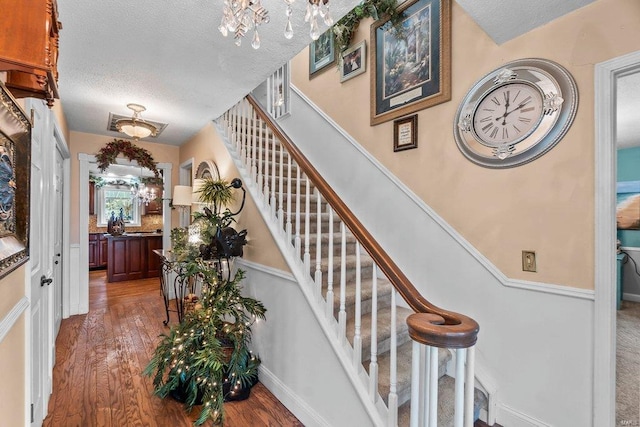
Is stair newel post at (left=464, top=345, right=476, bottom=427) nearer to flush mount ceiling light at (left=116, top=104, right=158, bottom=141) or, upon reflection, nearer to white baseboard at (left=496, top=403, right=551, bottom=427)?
→ white baseboard at (left=496, top=403, right=551, bottom=427)

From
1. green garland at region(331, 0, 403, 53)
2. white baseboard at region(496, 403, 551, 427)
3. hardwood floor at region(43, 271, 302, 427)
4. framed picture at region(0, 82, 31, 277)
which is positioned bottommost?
hardwood floor at region(43, 271, 302, 427)

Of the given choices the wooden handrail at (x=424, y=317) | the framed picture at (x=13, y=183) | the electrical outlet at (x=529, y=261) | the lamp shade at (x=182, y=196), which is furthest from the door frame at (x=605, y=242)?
the lamp shade at (x=182, y=196)

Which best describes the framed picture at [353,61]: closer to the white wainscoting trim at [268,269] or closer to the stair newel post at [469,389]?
the white wainscoting trim at [268,269]

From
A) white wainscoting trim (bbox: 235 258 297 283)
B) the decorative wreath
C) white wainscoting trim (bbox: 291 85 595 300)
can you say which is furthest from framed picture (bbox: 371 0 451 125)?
the decorative wreath

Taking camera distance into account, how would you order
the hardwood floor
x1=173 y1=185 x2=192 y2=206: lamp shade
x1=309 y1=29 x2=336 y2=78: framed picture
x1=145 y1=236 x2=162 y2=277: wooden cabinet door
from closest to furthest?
the hardwood floor
x1=309 y1=29 x2=336 y2=78: framed picture
x1=173 y1=185 x2=192 y2=206: lamp shade
x1=145 y1=236 x2=162 y2=277: wooden cabinet door

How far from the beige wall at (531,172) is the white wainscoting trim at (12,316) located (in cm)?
236

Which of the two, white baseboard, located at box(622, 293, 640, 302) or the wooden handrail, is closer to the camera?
the wooden handrail

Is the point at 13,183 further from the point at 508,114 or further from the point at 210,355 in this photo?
the point at 508,114

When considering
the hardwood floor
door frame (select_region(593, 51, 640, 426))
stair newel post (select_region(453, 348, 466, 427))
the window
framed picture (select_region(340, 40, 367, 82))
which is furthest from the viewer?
the window

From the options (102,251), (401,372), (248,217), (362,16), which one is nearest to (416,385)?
(401,372)

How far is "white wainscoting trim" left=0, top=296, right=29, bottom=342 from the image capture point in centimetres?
107

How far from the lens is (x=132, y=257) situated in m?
5.86

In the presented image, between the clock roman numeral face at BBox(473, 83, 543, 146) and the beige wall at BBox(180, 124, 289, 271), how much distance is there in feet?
5.41

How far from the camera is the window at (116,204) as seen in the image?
25.0ft
